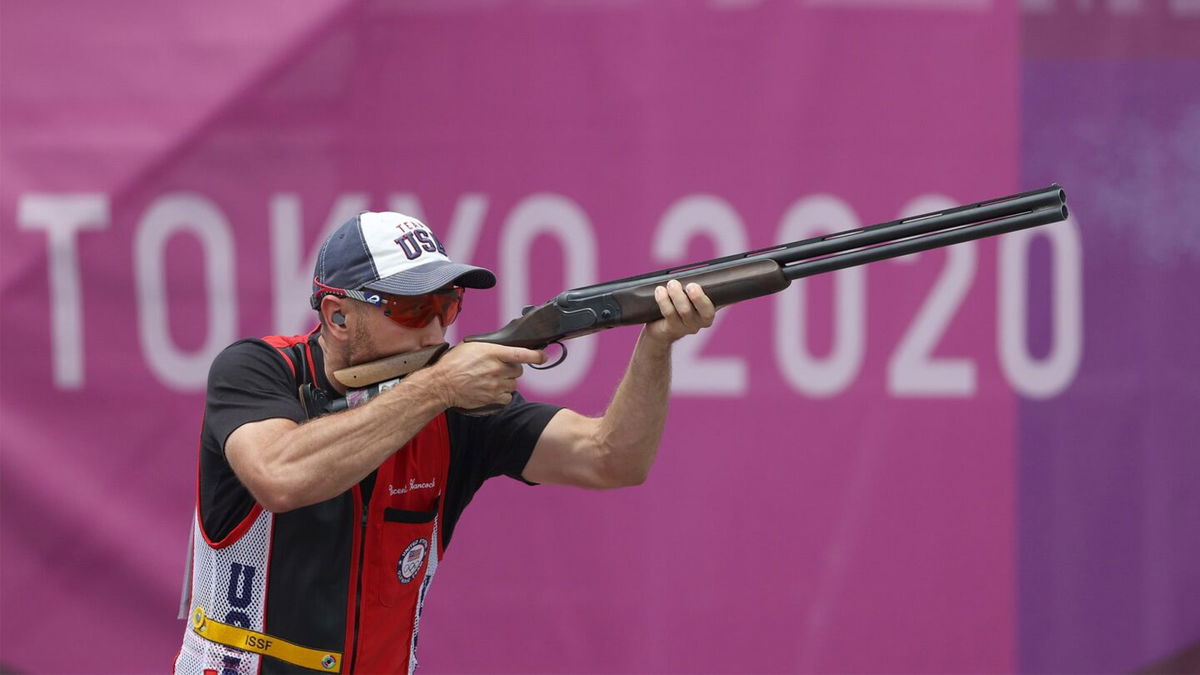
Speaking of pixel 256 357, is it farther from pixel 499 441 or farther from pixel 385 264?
pixel 499 441

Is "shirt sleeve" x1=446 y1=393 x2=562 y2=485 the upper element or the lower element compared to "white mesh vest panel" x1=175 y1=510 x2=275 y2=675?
upper

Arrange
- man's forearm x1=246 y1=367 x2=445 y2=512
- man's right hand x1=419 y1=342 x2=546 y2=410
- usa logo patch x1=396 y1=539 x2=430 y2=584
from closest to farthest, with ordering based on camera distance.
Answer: man's forearm x1=246 y1=367 x2=445 y2=512 → man's right hand x1=419 y1=342 x2=546 y2=410 → usa logo patch x1=396 y1=539 x2=430 y2=584

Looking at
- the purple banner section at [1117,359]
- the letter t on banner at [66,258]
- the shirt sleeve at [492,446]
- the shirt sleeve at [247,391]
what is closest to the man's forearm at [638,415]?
the shirt sleeve at [492,446]

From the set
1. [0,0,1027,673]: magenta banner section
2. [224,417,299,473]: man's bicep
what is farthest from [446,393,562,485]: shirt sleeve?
[0,0,1027,673]: magenta banner section

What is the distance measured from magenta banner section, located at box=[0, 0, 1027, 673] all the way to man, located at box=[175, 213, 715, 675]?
3.58 feet

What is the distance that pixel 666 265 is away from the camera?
128 inches

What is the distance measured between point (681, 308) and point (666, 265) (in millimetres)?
1122

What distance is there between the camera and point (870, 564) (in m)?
3.30

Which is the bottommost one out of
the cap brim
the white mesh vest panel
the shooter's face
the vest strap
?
the vest strap

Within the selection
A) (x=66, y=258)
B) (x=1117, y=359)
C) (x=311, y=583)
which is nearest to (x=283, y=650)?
(x=311, y=583)

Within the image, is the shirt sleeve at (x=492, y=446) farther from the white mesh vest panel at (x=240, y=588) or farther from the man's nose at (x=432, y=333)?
the white mesh vest panel at (x=240, y=588)

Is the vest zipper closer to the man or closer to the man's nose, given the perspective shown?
the man

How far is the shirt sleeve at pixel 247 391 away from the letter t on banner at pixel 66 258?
134cm

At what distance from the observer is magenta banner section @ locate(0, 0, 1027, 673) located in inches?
128
